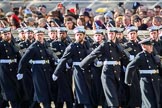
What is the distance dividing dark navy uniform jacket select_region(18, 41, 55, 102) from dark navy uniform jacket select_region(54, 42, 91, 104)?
1.35ft

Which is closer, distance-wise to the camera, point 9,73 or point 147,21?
point 9,73

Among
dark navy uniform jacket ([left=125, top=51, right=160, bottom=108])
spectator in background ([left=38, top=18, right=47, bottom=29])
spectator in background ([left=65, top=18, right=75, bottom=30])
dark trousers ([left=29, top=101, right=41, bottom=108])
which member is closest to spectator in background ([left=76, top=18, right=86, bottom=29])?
spectator in background ([left=65, top=18, right=75, bottom=30])

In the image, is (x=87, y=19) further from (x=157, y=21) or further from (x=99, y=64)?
(x=99, y=64)

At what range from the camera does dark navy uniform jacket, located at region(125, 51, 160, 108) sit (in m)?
15.5

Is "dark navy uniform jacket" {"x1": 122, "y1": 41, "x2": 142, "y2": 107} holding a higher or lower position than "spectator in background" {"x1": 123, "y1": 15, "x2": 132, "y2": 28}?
lower

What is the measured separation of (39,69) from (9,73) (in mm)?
819

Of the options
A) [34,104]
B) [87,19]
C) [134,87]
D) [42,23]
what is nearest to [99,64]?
[134,87]

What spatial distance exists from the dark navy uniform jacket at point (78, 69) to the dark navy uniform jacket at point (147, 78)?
1136mm

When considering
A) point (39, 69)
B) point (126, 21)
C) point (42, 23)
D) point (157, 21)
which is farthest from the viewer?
point (42, 23)

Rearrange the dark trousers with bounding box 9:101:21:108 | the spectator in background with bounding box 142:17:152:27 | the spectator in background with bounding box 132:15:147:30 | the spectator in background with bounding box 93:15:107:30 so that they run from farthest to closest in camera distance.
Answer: the spectator in background with bounding box 142:17:152:27, the spectator in background with bounding box 132:15:147:30, the spectator in background with bounding box 93:15:107:30, the dark trousers with bounding box 9:101:21:108

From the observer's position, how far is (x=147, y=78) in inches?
613

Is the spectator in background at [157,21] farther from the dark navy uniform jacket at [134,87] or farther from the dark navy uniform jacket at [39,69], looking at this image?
the dark navy uniform jacket at [39,69]

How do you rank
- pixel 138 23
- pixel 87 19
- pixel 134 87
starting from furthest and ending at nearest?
pixel 87 19 < pixel 138 23 < pixel 134 87

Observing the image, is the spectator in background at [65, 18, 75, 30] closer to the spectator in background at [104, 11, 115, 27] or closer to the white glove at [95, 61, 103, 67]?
the spectator in background at [104, 11, 115, 27]
